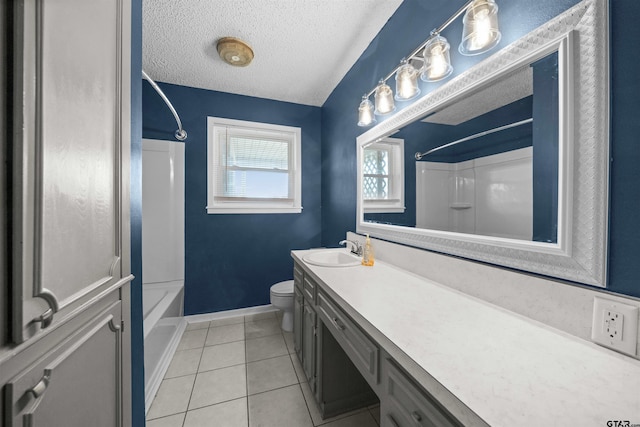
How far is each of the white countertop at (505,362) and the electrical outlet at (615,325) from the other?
25 mm

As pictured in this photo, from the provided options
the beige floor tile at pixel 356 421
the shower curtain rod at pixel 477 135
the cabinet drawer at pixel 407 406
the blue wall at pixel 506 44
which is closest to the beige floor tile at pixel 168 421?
the beige floor tile at pixel 356 421

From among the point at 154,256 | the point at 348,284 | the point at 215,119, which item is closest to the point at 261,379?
the point at 348,284

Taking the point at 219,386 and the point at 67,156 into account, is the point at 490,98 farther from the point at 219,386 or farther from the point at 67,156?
the point at 219,386

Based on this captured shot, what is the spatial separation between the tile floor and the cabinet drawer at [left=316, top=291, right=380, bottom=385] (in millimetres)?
674

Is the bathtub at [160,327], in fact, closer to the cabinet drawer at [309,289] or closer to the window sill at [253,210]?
the window sill at [253,210]

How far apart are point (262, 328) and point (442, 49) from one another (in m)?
2.58

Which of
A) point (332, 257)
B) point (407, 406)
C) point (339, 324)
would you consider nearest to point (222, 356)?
point (332, 257)

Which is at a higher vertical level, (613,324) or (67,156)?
(67,156)

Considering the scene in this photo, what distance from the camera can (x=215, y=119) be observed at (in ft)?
8.34

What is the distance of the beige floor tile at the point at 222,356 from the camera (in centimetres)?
178

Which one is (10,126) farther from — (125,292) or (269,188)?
(269,188)

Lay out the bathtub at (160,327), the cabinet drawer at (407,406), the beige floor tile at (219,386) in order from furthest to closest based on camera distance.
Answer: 1. the bathtub at (160,327)
2. the beige floor tile at (219,386)
3. the cabinet drawer at (407,406)

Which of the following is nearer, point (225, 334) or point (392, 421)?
point (392, 421)

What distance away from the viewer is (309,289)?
1449mm
